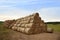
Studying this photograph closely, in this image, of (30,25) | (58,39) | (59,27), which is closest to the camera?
(58,39)

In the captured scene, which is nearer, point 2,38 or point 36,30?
point 2,38

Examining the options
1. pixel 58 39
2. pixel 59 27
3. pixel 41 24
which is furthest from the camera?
pixel 59 27

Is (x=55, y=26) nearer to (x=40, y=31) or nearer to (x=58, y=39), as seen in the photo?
(x=40, y=31)

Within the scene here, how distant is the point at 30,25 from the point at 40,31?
132 cm

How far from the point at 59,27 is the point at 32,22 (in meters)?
5.08

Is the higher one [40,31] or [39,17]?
[39,17]

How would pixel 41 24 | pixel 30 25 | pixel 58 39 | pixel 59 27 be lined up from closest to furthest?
pixel 58 39 → pixel 30 25 → pixel 41 24 → pixel 59 27

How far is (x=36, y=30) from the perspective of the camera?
14.8 meters

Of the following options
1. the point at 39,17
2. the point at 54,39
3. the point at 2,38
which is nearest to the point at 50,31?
the point at 39,17

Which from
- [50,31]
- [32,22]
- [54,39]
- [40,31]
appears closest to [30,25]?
[32,22]

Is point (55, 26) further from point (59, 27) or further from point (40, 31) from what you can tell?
point (40, 31)

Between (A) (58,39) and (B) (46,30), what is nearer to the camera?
(A) (58,39)

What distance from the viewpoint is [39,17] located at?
15.9 meters

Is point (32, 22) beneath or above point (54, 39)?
above
